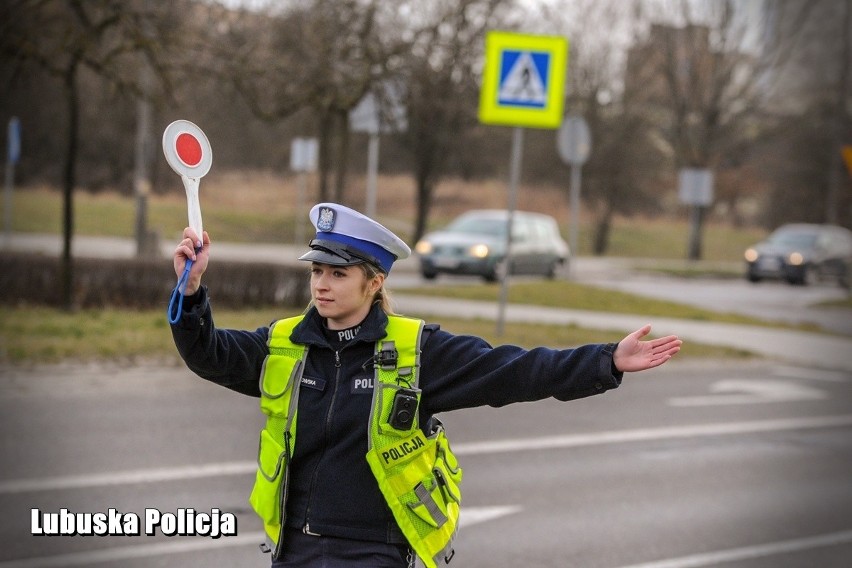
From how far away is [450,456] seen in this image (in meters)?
3.65

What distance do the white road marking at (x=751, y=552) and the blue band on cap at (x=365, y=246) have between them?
11.1ft

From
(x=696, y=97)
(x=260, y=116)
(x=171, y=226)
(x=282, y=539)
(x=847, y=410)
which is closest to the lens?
(x=282, y=539)

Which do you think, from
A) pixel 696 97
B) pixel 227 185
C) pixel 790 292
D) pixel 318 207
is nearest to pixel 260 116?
pixel 318 207

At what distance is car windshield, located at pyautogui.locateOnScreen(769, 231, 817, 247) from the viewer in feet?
122

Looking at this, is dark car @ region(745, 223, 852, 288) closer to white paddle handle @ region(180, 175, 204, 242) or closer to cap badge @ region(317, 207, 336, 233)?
cap badge @ region(317, 207, 336, 233)

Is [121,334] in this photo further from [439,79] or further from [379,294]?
[439,79]

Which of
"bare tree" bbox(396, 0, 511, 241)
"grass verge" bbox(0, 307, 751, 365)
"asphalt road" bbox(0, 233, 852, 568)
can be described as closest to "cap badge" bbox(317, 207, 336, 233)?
"asphalt road" bbox(0, 233, 852, 568)

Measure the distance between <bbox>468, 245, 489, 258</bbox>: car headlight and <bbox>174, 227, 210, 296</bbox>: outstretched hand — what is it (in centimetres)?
2329

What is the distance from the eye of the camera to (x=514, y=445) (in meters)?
9.60

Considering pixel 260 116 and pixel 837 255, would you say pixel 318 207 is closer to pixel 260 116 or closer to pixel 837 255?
pixel 260 116

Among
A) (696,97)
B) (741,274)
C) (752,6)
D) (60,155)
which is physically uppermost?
→ (752,6)

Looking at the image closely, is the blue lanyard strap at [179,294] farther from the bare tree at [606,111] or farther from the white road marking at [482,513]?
the bare tree at [606,111]

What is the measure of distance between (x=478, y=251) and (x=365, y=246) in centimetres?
2308

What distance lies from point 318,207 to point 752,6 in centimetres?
4354
